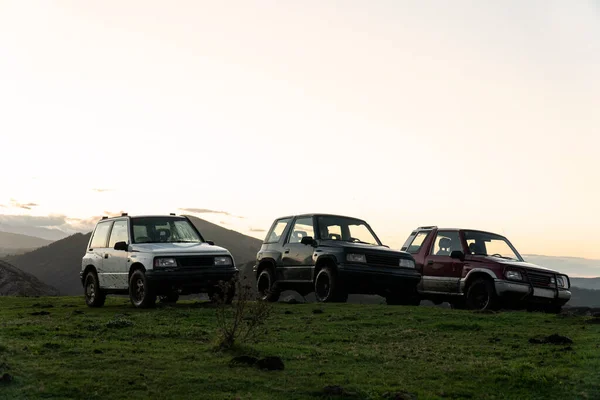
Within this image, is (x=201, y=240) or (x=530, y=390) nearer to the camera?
(x=530, y=390)

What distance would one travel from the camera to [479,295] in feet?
59.7

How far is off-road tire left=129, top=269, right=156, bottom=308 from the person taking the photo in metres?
17.0

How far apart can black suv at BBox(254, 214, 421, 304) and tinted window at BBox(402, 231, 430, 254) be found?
922 millimetres

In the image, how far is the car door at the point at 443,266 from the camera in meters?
18.5

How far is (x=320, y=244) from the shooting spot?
18.8 meters

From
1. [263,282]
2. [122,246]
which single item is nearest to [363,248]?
[263,282]

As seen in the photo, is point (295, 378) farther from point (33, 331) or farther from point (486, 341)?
point (33, 331)

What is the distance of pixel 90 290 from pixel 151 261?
369 centimetres

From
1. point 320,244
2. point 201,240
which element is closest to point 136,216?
point 201,240

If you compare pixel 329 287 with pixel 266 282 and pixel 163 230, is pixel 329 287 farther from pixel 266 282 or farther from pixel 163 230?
pixel 163 230

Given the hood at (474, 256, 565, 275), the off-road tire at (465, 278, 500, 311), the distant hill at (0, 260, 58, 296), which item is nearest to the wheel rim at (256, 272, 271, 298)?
the off-road tire at (465, 278, 500, 311)

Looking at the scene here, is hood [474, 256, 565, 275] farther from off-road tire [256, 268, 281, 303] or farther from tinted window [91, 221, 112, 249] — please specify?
tinted window [91, 221, 112, 249]

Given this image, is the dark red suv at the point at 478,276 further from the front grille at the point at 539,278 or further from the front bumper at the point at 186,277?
the front bumper at the point at 186,277

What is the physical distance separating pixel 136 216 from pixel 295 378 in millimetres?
10092
